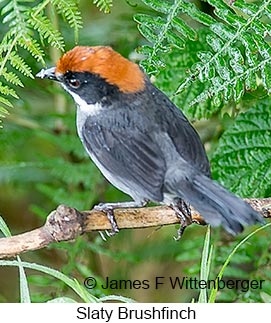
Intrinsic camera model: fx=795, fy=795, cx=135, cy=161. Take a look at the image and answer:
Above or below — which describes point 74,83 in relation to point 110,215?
above

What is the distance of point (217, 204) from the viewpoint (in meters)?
1.69

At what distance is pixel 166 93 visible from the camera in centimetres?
216

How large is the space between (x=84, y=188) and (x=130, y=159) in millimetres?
982

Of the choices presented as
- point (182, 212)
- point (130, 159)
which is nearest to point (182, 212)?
point (182, 212)

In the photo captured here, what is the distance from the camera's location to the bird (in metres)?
1.83

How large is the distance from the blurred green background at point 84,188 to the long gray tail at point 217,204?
0.44 meters

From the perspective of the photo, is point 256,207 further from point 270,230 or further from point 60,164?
point 60,164

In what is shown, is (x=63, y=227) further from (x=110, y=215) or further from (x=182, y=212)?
(x=182, y=212)

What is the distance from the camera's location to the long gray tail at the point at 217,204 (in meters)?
1.61

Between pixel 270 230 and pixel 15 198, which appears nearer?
pixel 270 230

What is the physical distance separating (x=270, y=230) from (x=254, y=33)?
839mm

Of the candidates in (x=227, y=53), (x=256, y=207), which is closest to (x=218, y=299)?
(x=256, y=207)

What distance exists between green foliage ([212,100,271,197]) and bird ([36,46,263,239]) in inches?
8.5

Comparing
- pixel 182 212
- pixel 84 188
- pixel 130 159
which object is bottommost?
pixel 84 188
